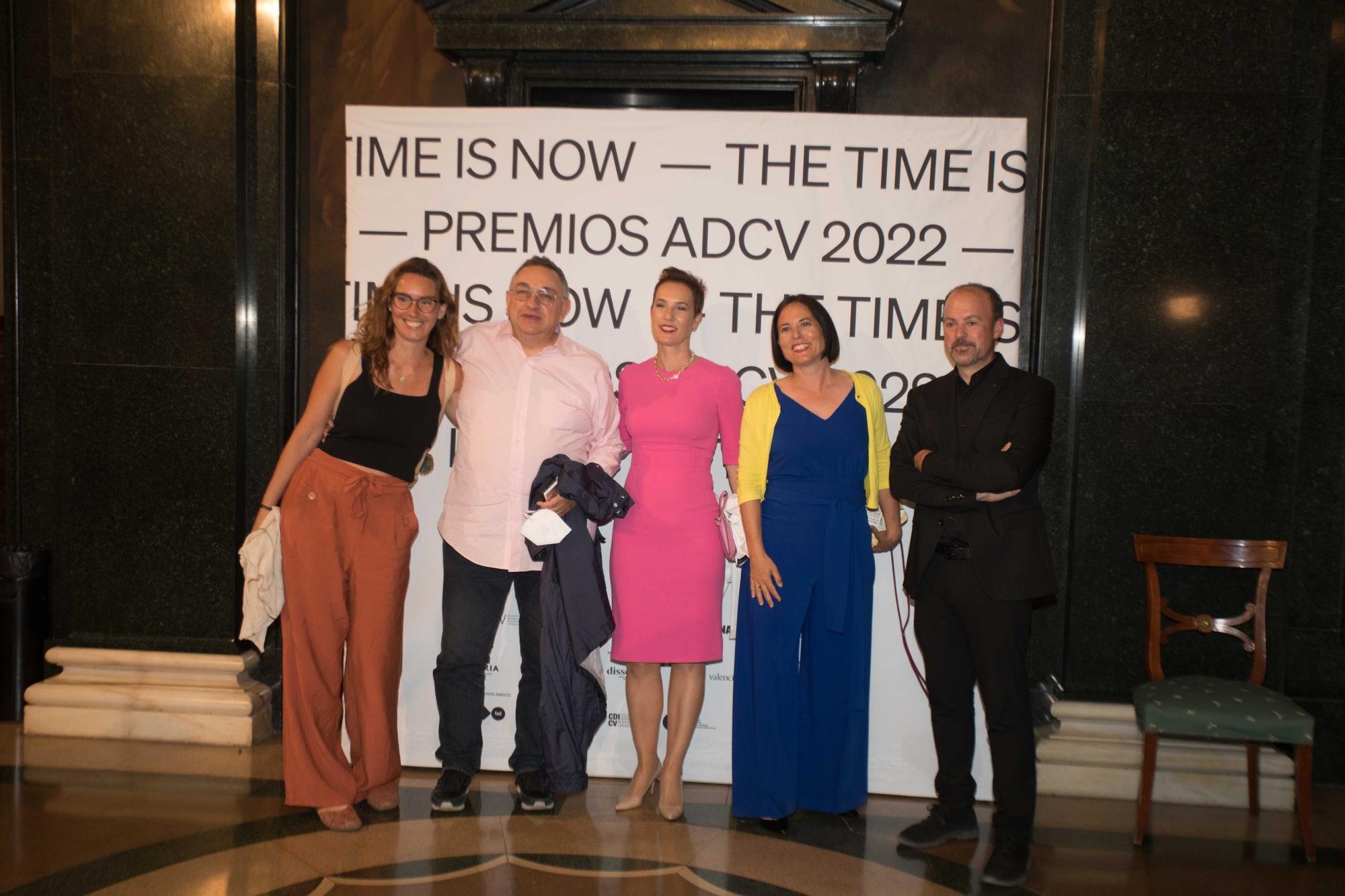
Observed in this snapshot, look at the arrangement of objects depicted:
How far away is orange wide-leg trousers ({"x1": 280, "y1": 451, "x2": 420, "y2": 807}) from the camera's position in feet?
10.6

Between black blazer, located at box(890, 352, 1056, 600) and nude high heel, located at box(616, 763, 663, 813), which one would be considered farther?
nude high heel, located at box(616, 763, 663, 813)

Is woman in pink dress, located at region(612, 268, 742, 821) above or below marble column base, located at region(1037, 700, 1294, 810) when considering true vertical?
above

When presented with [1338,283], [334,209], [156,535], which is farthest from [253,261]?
[1338,283]

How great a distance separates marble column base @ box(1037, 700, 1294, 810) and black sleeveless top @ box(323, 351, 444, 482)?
2.64 metres

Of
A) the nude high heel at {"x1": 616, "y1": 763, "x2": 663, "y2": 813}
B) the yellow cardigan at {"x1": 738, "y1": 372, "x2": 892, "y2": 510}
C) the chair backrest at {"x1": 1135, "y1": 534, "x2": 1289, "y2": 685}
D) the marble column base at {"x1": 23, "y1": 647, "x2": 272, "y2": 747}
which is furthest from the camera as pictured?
the marble column base at {"x1": 23, "y1": 647, "x2": 272, "y2": 747}

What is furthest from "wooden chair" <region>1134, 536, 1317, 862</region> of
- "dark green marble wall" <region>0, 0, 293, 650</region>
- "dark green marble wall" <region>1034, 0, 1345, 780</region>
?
"dark green marble wall" <region>0, 0, 293, 650</region>

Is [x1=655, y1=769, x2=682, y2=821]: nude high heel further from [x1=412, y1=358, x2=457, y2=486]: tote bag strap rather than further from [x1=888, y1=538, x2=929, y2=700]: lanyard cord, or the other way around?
[x1=412, y1=358, x2=457, y2=486]: tote bag strap

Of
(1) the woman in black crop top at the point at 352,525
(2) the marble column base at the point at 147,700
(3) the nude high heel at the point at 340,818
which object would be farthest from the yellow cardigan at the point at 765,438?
Result: (2) the marble column base at the point at 147,700

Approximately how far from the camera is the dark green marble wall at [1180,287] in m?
3.74

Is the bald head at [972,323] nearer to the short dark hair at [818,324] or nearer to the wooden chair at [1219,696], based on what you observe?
the short dark hair at [818,324]

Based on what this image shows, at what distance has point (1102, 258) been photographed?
3812mm

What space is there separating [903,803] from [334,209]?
337 cm

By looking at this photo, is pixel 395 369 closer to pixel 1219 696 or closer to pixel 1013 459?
pixel 1013 459

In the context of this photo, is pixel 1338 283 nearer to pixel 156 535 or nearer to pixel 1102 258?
pixel 1102 258
